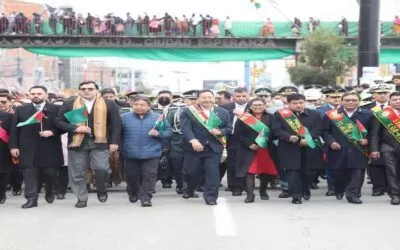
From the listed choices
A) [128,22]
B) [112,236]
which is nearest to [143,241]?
[112,236]

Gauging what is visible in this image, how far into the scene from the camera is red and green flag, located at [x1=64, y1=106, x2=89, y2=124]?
9.18 metres

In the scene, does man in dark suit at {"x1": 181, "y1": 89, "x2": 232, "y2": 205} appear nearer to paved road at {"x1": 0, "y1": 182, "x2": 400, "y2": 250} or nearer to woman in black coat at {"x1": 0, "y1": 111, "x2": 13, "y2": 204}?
paved road at {"x1": 0, "y1": 182, "x2": 400, "y2": 250}

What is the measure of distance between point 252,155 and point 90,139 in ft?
7.91

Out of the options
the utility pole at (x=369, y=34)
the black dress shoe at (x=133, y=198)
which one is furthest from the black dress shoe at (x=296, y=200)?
the utility pole at (x=369, y=34)

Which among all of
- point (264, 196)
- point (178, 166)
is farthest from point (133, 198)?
point (264, 196)

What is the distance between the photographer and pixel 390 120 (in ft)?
31.0

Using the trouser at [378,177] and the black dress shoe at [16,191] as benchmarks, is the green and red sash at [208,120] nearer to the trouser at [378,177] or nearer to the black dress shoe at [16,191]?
the trouser at [378,177]

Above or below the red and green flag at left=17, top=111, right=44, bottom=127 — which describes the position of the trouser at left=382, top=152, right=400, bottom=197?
below

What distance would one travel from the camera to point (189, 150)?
31.4ft

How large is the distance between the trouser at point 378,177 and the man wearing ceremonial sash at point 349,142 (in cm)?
75

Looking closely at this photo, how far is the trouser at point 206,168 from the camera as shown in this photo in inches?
368

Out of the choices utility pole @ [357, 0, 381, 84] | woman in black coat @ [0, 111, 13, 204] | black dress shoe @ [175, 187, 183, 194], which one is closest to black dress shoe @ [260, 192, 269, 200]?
black dress shoe @ [175, 187, 183, 194]

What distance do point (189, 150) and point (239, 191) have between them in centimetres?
142

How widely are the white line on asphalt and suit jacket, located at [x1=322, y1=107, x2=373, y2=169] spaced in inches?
70.7
